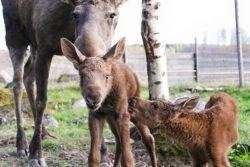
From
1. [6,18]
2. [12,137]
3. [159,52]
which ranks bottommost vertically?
[12,137]

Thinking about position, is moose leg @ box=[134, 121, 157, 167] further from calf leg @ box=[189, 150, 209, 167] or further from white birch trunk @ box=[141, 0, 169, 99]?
white birch trunk @ box=[141, 0, 169, 99]

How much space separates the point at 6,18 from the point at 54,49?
2332 mm

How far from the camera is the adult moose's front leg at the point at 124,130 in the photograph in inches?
237

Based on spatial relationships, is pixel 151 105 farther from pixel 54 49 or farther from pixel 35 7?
pixel 35 7

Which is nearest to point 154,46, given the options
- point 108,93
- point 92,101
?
point 108,93

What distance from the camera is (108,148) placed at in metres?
8.23

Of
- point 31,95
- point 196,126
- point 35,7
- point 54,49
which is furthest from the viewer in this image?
point 31,95

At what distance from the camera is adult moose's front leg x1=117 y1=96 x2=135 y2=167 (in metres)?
6.03

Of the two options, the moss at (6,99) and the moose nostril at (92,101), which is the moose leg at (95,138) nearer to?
the moose nostril at (92,101)

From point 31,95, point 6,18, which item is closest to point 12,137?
point 31,95

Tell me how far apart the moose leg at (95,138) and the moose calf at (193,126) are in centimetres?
37

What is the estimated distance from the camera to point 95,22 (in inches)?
262

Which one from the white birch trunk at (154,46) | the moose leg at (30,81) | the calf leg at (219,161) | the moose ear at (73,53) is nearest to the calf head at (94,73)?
the moose ear at (73,53)

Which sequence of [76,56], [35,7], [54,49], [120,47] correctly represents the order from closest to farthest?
[76,56], [120,47], [54,49], [35,7]
